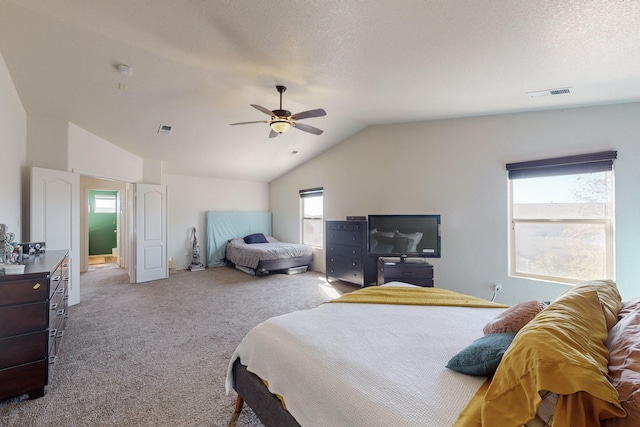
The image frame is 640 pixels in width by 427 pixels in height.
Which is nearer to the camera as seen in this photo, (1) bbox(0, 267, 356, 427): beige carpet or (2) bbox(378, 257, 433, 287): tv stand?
(1) bbox(0, 267, 356, 427): beige carpet

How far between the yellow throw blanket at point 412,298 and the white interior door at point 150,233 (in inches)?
178

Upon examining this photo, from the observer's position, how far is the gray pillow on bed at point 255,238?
6.51 meters

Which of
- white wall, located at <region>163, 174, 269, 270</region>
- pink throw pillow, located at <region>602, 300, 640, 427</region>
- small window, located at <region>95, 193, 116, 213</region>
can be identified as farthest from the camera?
small window, located at <region>95, 193, 116, 213</region>

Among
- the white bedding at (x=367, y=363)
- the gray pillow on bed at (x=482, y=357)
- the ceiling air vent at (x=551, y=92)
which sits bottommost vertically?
the white bedding at (x=367, y=363)

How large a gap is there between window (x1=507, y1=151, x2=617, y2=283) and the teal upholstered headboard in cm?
563

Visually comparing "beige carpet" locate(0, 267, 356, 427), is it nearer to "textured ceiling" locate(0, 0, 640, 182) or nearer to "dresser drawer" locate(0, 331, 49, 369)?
"dresser drawer" locate(0, 331, 49, 369)

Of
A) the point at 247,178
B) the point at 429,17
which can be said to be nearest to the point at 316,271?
the point at 247,178

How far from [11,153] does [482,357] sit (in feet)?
15.2

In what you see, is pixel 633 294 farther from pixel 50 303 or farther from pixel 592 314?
pixel 50 303

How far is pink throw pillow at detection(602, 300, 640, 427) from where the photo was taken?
2.25ft

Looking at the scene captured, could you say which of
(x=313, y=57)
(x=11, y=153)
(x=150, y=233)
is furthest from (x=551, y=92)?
(x=150, y=233)

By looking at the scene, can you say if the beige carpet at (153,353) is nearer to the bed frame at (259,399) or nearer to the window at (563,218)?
the bed frame at (259,399)

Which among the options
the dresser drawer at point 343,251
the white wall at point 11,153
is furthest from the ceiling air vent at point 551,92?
the white wall at point 11,153

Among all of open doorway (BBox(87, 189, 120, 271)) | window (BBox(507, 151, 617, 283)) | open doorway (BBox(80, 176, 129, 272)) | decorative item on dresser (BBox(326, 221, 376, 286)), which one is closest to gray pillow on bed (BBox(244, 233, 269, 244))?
decorative item on dresser (BBox(326, 221, 376, 286))
